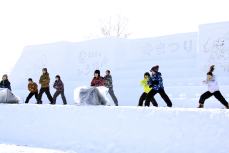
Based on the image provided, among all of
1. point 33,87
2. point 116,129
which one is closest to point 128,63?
point 33,87

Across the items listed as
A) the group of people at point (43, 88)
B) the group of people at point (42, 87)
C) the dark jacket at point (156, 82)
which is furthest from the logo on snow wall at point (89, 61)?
the dark jacket at point (156, 82)

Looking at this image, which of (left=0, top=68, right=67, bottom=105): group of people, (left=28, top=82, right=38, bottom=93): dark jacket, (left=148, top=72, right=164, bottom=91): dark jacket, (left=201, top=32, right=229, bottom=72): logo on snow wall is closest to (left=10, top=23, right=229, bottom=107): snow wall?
(left=201, top=32, right=229, bottom=72): logo on snow wall

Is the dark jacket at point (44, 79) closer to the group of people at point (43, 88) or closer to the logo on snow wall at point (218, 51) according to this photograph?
the group of people at point (43, 88)

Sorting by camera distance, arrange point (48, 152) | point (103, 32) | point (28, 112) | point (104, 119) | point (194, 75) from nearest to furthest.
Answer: point (48, 152) → point (104, 119) → point (28, 112) → point (194, 75) → point (103, 32)

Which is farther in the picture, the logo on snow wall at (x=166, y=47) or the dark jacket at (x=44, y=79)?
the logo on snow wall at (x=166, y=47)

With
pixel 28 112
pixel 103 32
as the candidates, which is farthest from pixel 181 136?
pixel 103 32

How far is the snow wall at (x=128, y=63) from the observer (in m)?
23.8

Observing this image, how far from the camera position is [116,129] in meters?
12.3

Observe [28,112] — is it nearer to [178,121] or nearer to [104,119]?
[104,119]

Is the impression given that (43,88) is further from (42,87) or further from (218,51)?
(218,51)

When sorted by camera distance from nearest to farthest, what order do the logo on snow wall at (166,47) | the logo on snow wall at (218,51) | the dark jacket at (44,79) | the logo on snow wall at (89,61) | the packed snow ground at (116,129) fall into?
the packed snow ground at (116,129)
the dark jacket at (44,79)
the logo on snow wall at (218,51)
the logo on snow wall at (166,47)
the logo on snow wall at (89,61)

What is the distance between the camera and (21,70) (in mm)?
33188

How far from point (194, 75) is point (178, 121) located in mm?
13739

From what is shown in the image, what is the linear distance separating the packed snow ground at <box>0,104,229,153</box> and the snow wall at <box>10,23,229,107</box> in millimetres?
8000
